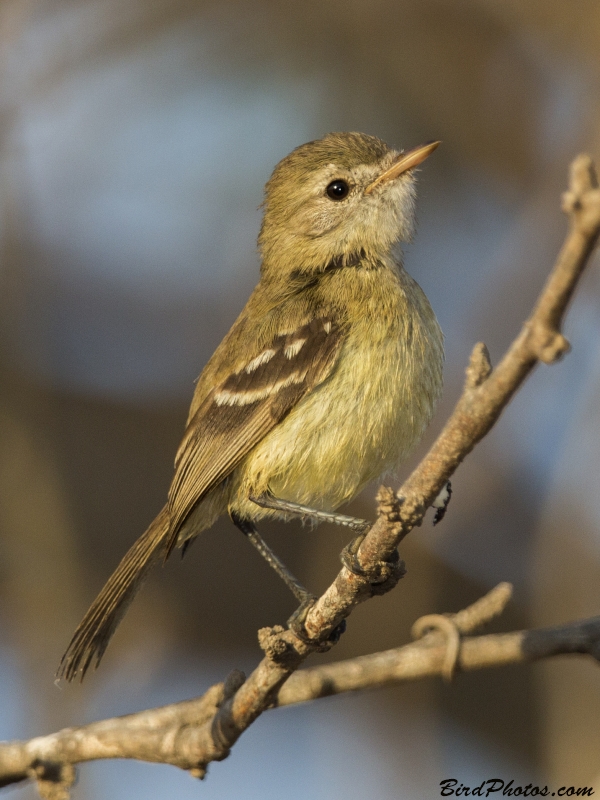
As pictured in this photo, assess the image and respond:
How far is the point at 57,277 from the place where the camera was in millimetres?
6656

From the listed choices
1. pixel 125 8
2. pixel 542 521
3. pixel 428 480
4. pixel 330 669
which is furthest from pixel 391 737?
pixel 125 8

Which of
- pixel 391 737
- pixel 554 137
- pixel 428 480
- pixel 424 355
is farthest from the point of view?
pixel 554 137

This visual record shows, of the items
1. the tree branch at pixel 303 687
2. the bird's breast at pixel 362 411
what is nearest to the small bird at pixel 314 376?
the bird's breast at pixel 362 411

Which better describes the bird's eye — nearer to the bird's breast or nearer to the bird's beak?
the bird's beak

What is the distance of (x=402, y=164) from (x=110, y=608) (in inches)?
93.5

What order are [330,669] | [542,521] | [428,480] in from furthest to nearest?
[542,521] < [330,669] < [428,480]

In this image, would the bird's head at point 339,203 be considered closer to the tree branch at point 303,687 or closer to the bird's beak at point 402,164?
the bird's beak at point 402,164

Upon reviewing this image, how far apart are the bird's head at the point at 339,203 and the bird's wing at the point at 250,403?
0.56 meters

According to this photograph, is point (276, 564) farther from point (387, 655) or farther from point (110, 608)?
point (387, 655)

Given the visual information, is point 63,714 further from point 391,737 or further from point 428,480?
point 428,480

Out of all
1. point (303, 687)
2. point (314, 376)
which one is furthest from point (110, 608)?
point (314, 376)

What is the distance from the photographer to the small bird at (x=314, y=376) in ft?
11.6

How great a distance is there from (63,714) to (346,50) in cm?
512

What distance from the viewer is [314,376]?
3.60 metres
